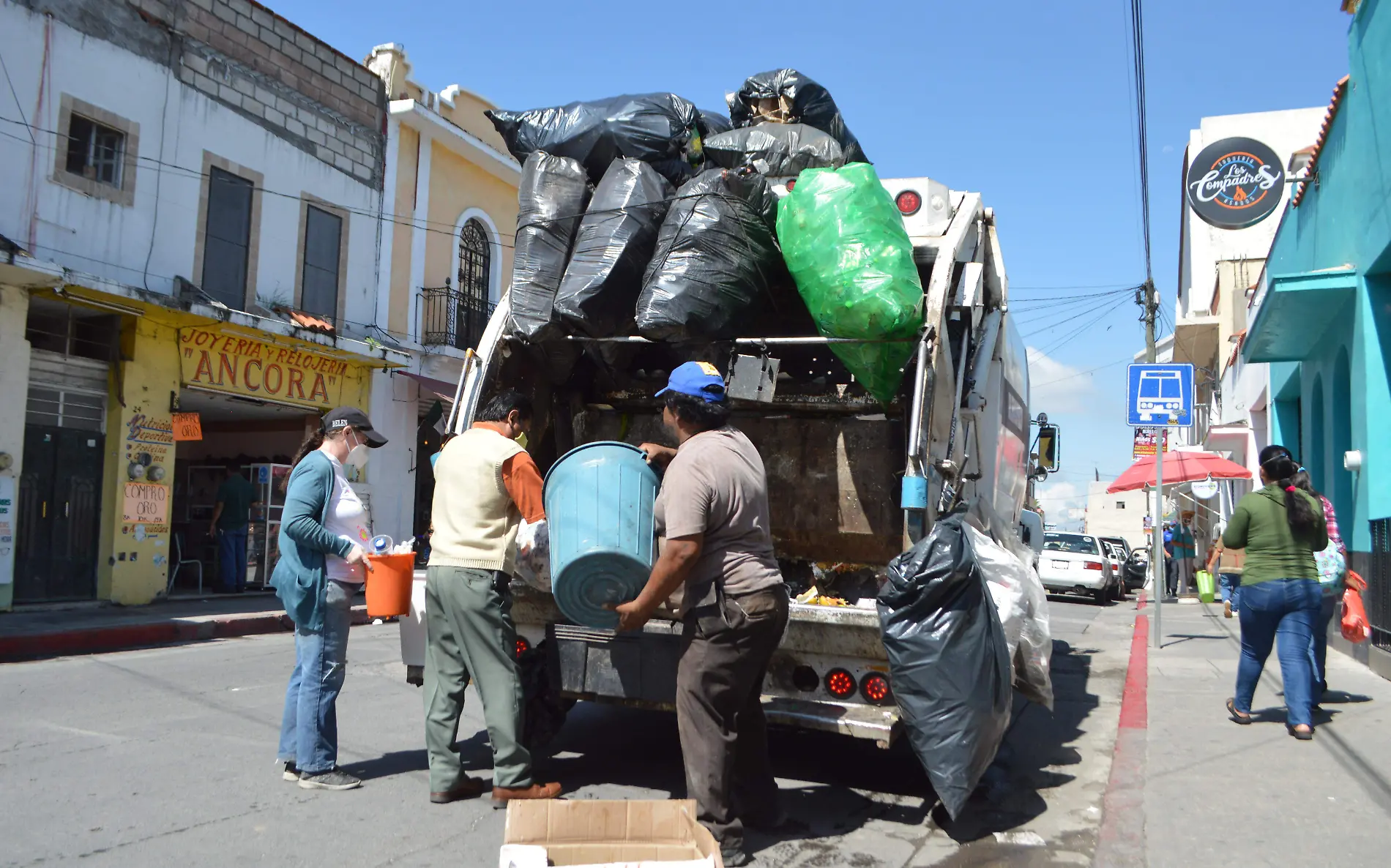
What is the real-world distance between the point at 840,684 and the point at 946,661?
57 cm

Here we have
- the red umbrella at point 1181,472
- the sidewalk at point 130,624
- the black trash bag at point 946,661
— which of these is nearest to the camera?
the black trash bag at point 946,661

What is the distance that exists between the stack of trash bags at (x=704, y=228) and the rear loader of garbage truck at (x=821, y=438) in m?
0.16

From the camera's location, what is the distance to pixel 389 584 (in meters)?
4.33

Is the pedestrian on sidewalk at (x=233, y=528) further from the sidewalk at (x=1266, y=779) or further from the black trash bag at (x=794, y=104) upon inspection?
the sidewalk at (x=1266, y=779)

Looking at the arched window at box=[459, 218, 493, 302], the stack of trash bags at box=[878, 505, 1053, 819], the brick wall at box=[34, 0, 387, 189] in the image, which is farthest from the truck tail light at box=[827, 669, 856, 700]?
the arched window at box=[459, 218, 493, 302]

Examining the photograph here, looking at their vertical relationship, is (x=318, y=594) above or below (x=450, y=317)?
below

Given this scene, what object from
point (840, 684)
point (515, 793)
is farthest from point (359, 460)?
point (840, 684)

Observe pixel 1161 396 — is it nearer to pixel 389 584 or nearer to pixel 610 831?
pixel 389 584

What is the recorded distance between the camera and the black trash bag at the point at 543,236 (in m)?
5.08

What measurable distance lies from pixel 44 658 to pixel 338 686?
5.95m

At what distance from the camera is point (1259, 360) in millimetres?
12164

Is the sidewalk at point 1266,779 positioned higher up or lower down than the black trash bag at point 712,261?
lower down

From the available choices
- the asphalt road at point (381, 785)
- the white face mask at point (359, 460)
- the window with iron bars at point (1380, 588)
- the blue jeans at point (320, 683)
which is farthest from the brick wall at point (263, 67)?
the window with iron bars at point (1380, 588)

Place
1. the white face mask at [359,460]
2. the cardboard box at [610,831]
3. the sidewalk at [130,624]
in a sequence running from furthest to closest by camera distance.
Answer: the white face mask at [359,460] < the sidewalk at [130,624] < the cardboard box at [610,831]
